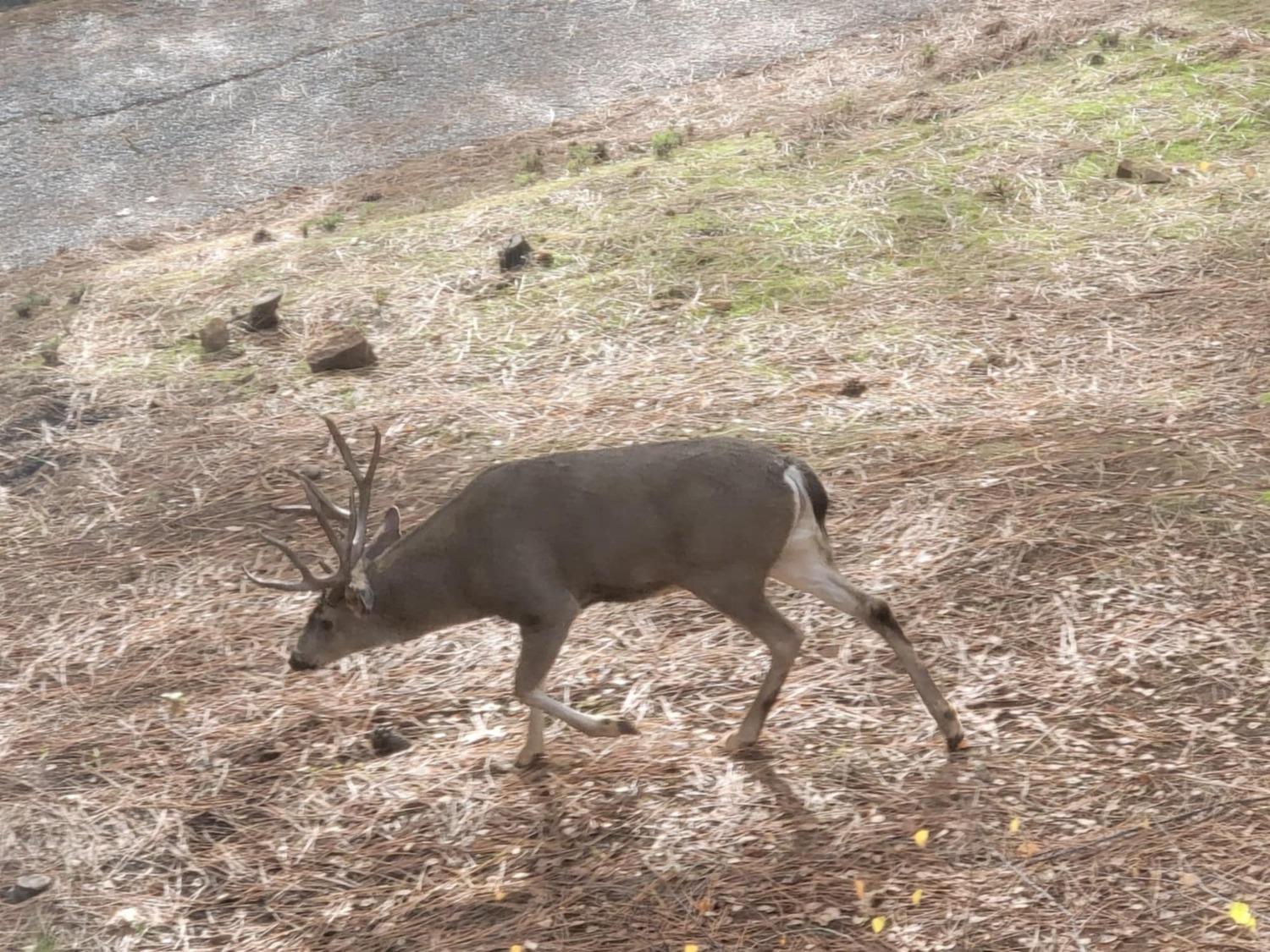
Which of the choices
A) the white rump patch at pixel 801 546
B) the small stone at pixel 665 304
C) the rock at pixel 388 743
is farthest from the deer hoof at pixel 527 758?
the small stone at pixel 665 304

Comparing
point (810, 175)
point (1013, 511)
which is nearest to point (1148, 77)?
point (810, 175)

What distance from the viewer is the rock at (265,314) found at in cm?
891

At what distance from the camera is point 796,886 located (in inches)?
176

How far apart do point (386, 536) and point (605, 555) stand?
1037mm

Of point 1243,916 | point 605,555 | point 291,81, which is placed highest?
point 291,81

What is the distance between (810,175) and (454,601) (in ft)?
18.0

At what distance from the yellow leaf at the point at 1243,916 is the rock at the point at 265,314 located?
255 inches

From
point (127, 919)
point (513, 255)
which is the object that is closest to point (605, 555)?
point (127, 919)

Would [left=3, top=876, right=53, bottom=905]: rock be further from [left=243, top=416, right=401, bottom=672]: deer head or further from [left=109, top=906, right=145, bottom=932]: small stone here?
[left=243, top=416, right=401, bottom=672]: deer head

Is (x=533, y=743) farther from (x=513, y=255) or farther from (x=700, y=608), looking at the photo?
(x=513, y=255)

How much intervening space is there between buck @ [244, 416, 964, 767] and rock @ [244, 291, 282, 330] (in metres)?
3.78

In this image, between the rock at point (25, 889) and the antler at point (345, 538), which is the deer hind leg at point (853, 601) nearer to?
the antler at point (345, 538)

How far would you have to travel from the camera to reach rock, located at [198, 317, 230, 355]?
879cm

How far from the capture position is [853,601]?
197 inches
